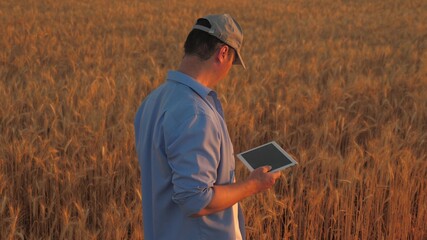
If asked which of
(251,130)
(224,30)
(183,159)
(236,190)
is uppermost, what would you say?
(224,30)

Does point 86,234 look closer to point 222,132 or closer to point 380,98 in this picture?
point 222,132

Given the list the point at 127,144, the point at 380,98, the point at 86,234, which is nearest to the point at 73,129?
the point at 127,144

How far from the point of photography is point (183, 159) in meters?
1.34

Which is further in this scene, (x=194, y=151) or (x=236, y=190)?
(x=236, y=190)

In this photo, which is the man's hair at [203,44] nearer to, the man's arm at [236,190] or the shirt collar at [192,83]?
the shirt collar at [192,83]

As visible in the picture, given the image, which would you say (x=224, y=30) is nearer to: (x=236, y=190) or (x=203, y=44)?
(x=203, y=44)

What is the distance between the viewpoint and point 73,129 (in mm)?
3512

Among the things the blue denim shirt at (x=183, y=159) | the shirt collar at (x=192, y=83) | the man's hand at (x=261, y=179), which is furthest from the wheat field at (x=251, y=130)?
the shirt collar at (x=192, y=83)

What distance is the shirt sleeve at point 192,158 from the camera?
134 centimetres

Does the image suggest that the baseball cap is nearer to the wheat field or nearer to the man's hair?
the man's hair

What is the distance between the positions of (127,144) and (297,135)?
1327 mm

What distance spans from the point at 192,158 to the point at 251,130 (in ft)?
7.64

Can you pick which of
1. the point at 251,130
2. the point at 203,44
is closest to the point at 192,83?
the point at 203,44

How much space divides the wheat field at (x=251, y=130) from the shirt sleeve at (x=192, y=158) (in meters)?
0.93
